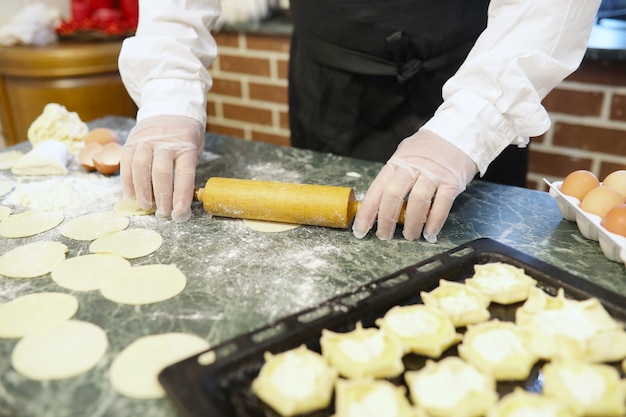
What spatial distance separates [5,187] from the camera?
144 cm

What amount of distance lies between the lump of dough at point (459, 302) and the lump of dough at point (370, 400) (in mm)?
187

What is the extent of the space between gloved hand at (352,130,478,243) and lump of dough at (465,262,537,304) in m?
0.20

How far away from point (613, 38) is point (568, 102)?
247 millimetres

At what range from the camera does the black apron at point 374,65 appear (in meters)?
1.48

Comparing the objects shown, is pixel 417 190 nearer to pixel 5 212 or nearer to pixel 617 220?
pixel 617 220

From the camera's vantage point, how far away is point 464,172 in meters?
1.16

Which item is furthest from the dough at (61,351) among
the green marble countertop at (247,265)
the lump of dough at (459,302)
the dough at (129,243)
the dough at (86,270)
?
the lump of dough at (459,302)

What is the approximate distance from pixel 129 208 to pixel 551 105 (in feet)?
5.02

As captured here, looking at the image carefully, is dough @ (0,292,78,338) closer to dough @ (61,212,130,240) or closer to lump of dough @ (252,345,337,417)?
dough @ (61,212,130,240)

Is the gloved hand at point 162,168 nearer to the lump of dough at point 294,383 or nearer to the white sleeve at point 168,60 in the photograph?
the white sleeve at point 168,60

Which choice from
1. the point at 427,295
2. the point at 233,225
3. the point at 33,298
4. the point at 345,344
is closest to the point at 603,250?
the point at 427,295

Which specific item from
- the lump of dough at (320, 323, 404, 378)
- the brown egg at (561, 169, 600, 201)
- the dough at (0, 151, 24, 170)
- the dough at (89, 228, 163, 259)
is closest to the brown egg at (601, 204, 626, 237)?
the brown egg at (561, 169, 600, 201)

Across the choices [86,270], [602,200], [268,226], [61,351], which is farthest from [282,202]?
[602,200]

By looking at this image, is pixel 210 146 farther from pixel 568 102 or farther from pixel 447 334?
pixel 568 102
